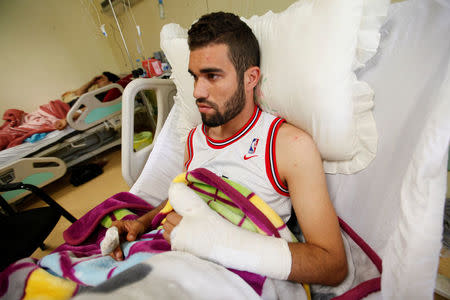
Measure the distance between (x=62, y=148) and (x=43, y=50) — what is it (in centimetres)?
195

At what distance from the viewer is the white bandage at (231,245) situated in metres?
0.46

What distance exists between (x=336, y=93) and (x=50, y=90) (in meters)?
4.19

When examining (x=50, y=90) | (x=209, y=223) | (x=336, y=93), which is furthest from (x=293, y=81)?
(x=50, y=90)

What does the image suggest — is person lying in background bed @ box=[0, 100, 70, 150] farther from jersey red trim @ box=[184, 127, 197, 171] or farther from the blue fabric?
jersey red trim @ box=[184, 127, 197, 171]

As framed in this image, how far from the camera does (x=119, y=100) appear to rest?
2.29 metres

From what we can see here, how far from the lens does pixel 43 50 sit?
2.98 meters

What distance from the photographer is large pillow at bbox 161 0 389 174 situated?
20.0 inches

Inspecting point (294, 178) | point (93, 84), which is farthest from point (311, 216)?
point (93, 84)

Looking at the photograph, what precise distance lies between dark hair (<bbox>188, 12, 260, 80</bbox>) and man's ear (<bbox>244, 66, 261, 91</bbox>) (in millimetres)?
16

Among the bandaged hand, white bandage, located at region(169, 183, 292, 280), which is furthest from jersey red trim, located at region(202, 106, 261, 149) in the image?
the bandaged hand

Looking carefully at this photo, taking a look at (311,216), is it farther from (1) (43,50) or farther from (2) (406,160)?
(1) (43,50)

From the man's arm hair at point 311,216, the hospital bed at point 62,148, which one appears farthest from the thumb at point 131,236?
the hospital bed at point 62,148

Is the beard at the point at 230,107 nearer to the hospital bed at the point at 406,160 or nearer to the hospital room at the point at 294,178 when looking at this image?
the hospital room at the point at 294,178

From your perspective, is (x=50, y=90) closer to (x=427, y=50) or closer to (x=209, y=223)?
(x=209, y=223)
